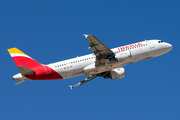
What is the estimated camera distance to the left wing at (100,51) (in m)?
46.1

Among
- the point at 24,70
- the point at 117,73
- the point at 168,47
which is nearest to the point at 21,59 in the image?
the point at 24,70

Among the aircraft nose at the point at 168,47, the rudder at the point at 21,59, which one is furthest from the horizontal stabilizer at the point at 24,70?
the aircraft nose at the point at 168,47

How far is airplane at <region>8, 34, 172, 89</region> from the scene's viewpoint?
49.3 metres

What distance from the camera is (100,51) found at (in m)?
48.6

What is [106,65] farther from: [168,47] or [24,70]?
[24,70]

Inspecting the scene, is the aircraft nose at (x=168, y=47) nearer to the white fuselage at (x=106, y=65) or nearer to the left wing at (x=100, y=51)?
the white fuselage at (x=106, y=65)

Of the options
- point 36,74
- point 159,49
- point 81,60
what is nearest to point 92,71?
point 81,60

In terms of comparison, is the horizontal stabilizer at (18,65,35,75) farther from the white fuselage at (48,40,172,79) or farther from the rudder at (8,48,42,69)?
the white fuselage at (48,40,172,79)

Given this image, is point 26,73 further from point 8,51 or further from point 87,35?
point 87,35

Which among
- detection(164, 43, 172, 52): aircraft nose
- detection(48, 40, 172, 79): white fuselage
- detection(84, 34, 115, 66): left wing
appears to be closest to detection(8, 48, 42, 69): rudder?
detection(48, 40, 172, 79): white fuselage

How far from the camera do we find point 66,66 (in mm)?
50594

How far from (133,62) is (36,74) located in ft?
63.1

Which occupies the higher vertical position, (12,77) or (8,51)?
(8,51)

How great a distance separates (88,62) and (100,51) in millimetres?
3763
